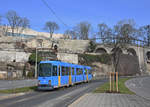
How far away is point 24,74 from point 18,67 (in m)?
2.81

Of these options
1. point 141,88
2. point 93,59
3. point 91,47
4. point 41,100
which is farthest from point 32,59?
point 41,100

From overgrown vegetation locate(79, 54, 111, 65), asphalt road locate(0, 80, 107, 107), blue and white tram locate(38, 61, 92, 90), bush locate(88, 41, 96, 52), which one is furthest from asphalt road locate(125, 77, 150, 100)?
bush locate(88, 41, 96, 52)

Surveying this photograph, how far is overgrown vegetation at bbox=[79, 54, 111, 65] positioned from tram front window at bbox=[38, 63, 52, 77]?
2126 inches

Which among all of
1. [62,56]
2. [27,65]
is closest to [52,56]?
[62,56]

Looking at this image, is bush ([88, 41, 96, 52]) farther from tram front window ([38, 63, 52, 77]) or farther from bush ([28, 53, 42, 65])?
tram front window ([38, 63, 52, 77])

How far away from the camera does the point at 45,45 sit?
77.7 meters

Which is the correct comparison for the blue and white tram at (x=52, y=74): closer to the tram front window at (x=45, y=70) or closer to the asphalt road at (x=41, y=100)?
the tram front window at (x=45, y=70)

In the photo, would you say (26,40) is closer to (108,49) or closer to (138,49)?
(108,49)

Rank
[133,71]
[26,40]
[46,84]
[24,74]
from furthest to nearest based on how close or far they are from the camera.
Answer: [133,71]
[26,40]
[24,74]
[46,84]

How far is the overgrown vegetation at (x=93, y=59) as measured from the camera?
75.9 meters

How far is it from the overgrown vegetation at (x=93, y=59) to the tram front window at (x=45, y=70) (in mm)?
54010

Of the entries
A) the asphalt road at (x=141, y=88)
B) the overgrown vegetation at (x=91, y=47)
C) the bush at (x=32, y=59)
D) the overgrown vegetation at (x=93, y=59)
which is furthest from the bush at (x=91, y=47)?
the asphalt road at (x=141, y=88)

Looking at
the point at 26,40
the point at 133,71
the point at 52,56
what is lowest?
the point at 133,71

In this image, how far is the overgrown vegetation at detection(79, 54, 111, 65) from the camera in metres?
75.9
